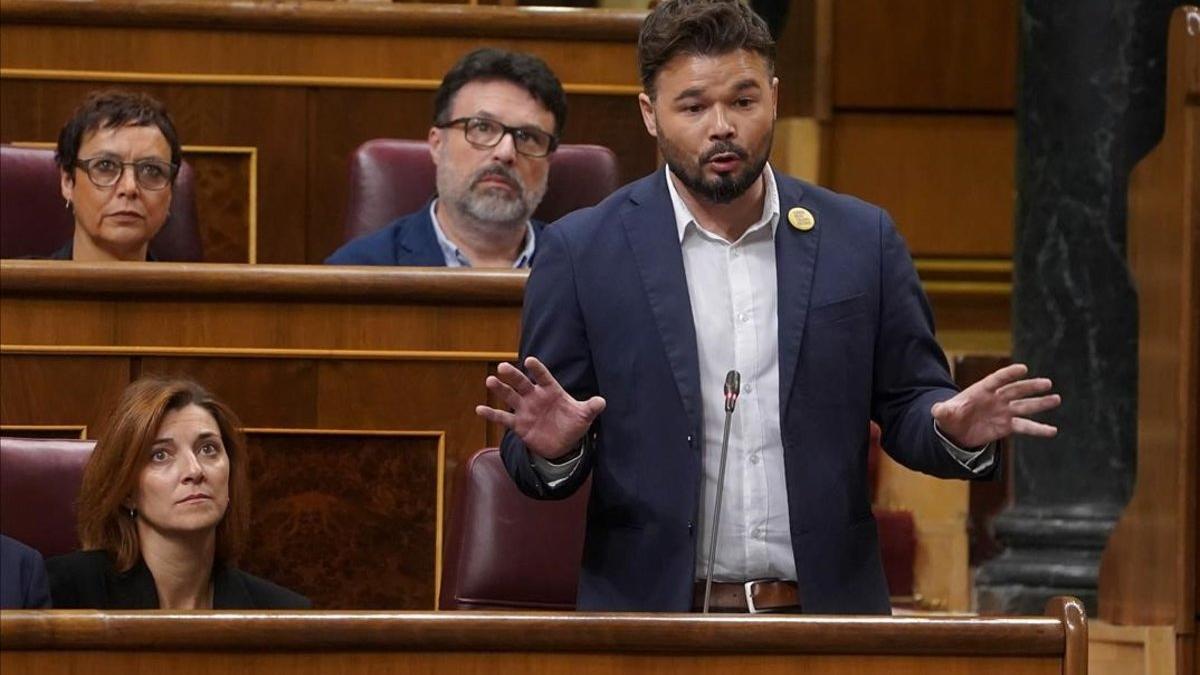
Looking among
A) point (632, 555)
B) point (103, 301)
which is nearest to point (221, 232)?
point (103, 301)

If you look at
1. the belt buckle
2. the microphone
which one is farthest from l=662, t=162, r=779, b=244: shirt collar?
the belt buckle

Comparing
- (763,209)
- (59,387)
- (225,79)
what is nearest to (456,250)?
(225,79)

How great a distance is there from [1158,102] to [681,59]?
120cm

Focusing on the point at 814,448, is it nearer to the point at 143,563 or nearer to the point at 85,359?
the point at 143,563

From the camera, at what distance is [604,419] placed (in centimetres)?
153

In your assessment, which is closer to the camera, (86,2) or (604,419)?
(604,419)

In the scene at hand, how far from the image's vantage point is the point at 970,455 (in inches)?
57.4

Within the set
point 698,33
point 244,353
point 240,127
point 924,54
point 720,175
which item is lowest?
point 244,353

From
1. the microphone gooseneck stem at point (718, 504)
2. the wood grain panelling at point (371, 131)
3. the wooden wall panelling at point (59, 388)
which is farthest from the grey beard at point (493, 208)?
the microphone gooseneck stem at point (718, 504)

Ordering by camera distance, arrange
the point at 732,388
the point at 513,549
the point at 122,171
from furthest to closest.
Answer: the point at 122,171 → the point at 513,549 → the point at 732,388

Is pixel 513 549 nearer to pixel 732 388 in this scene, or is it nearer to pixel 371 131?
pixel 732 388

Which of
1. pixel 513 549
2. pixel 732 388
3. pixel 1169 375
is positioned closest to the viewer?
pixel 732 388

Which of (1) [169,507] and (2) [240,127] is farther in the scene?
(2) [240,127]

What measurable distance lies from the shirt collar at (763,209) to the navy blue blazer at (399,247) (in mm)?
854
